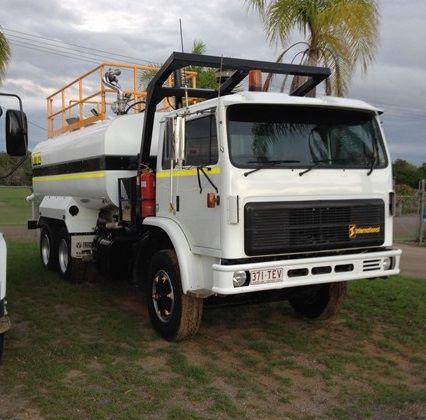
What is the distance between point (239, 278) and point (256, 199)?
29.9 inches

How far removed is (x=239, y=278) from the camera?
530 cm

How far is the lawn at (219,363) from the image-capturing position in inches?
178

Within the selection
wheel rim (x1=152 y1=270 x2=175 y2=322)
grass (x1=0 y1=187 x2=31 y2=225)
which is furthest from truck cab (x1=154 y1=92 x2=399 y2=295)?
grass (x1=0 y1=187 x2=31 y2=225)

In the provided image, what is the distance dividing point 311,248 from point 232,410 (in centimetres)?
187

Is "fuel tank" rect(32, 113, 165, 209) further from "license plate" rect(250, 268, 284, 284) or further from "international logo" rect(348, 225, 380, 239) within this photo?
"international logo" rect(348, 225, 380, 239)

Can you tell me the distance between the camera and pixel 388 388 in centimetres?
492

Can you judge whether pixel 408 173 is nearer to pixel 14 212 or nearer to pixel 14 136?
pixel 14 212

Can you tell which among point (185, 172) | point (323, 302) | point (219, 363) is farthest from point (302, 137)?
point (219, 363)

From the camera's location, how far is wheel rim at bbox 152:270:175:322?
6141 mm

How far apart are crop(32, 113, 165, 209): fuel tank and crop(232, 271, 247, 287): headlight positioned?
2419mm

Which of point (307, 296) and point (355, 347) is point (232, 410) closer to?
point (355, 347)

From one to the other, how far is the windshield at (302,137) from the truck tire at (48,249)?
5.56 m

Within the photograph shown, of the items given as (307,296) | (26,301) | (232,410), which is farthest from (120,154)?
(232,410)

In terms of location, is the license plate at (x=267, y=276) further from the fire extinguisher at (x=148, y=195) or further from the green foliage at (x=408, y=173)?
the green foliage at (x=408, y=173)
